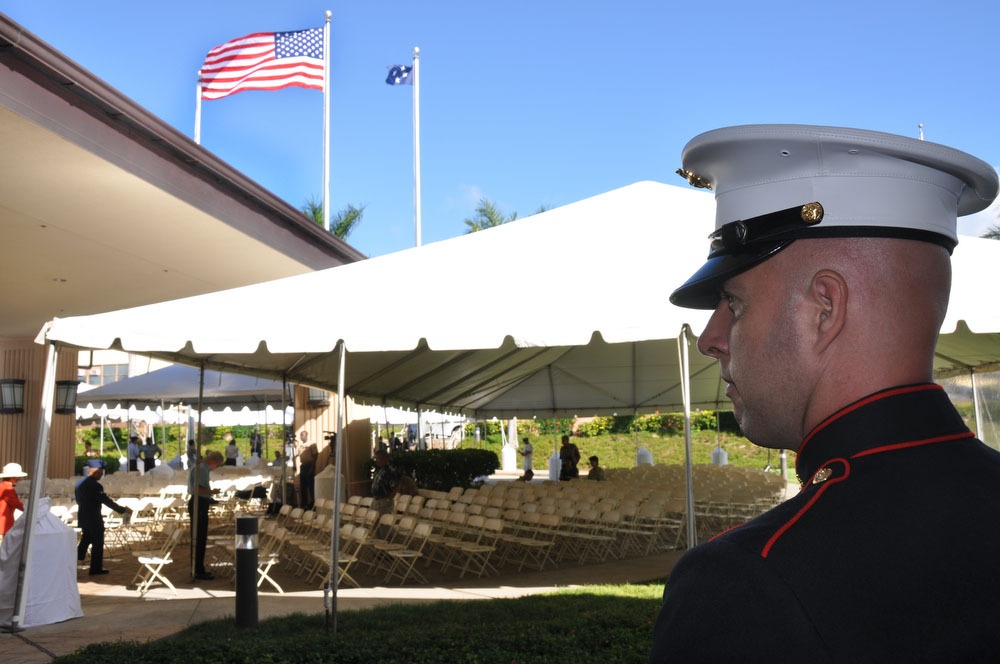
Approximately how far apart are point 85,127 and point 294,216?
4.62 m

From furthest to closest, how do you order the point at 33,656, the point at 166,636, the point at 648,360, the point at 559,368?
the point at 559,368, the point at 648,360, the point at 166,636, the point at 33,656

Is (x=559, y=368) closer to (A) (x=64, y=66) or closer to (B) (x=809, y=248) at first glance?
(A) (x=64, y=66)

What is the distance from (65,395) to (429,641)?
14194 mm

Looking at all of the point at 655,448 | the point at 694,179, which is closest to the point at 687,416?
the point at 694,179

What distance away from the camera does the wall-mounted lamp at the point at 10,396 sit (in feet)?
56.7

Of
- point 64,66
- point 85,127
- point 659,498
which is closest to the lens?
point 64,66

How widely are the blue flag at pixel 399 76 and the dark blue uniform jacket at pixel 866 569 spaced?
2197 cm

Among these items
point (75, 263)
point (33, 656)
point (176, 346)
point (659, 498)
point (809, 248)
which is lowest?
point (33, 656)

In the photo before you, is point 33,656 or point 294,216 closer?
point 33,656

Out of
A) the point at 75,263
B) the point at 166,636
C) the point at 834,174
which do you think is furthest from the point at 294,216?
the point at 834,174

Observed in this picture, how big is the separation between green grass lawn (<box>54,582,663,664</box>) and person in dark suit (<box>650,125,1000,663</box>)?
4.27 meters

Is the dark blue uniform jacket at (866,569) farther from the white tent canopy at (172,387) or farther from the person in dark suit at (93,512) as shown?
the white tent canopy at (172,387)

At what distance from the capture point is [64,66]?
7.99 meters

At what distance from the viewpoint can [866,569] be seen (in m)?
0.77
